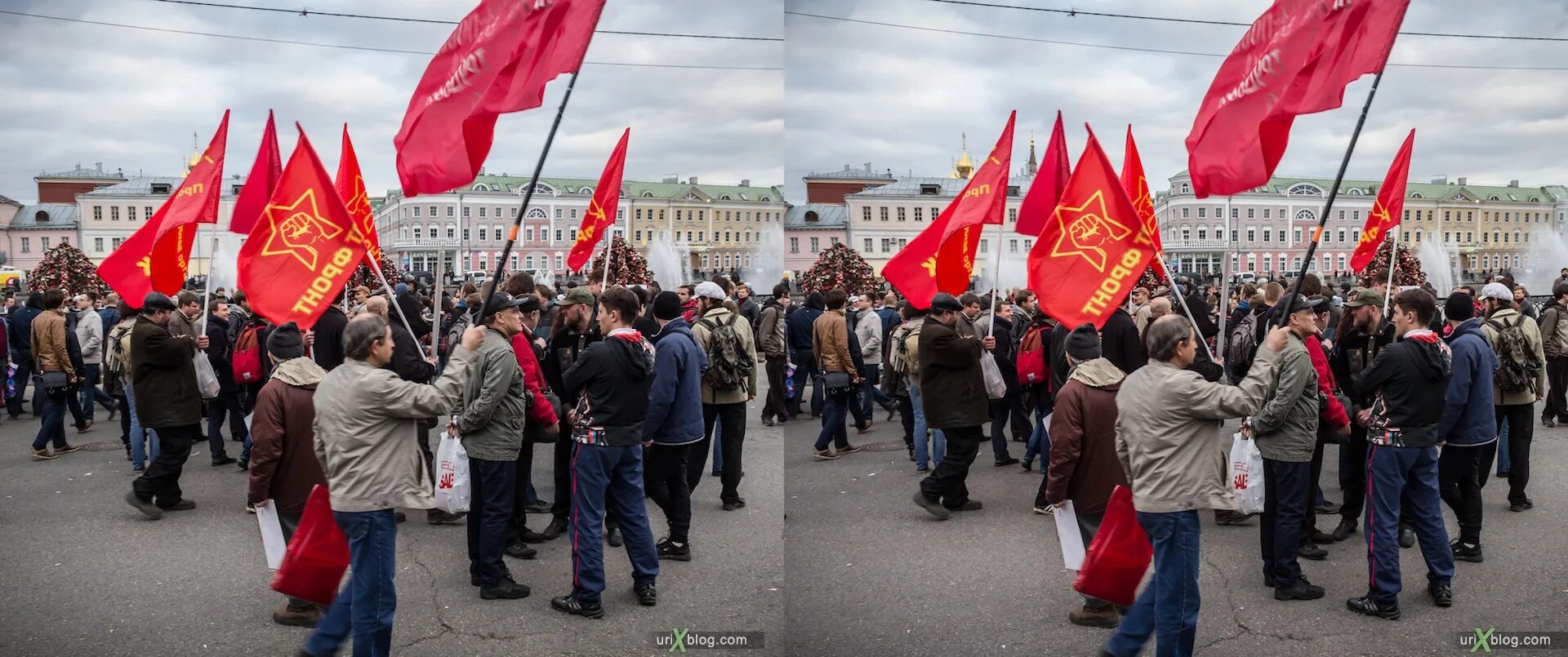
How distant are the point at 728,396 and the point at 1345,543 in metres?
4.29

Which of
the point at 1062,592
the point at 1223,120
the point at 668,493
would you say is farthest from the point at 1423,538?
the point at 668,493

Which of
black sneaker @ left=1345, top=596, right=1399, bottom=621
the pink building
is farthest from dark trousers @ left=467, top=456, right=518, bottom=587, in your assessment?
the pink building

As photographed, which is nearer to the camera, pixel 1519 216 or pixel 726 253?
pixel 1519 216

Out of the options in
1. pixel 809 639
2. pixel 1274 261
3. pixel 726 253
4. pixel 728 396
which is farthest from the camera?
pixel 726 253

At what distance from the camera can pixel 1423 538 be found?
557 centimetres

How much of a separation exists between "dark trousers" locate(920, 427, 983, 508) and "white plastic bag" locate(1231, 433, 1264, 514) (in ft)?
7.50

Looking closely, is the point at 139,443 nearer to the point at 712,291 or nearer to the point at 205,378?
the point at 205,378

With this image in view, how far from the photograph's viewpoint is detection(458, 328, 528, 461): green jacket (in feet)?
18.2

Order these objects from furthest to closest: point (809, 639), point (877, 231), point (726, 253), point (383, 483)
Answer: point (726, 253)
point (877, 231)
point (809, 639)
point (383, 483)

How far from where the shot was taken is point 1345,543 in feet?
22.4

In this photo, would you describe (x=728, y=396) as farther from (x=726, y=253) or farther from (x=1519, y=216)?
(x=1519, y=216)

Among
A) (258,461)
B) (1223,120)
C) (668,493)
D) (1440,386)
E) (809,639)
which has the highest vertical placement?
(1223,120)

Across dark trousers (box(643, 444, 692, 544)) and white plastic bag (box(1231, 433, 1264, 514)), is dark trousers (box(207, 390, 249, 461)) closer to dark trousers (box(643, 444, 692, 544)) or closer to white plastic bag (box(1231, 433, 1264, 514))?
dark trousers (box(643, 444, 692, 544))

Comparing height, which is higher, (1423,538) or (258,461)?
(258,461)
